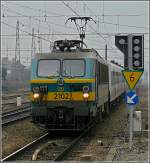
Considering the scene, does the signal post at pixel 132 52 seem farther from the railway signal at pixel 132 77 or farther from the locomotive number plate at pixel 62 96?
the locomotive number plate at pixel 62 96

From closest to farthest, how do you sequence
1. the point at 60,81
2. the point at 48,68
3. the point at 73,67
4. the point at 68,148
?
the point at 68,148 < the point at 60,81 < the point at 73,67 < the point at 48,68

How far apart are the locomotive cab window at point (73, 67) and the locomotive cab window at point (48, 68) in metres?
0.28

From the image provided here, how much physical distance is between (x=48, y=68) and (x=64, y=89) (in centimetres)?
109

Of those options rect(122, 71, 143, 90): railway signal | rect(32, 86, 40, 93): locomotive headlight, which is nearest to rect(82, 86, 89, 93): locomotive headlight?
rect(32, 86, 40, 93): locomotive headlight

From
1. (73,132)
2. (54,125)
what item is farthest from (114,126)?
(54,125)

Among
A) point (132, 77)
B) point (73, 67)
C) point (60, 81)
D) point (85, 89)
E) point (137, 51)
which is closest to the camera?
point (137, 51)

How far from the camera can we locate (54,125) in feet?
55.9

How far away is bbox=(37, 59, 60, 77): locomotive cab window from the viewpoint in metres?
16.9

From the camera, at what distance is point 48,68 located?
17016 mm

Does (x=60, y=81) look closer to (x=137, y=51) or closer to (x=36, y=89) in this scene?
(x=36, y=89)

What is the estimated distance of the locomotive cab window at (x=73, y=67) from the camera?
16.7 metres

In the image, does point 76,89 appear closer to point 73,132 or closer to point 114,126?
point 73,132

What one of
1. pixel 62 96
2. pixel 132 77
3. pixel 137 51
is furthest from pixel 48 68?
pixel 137 51

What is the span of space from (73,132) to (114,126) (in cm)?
295
